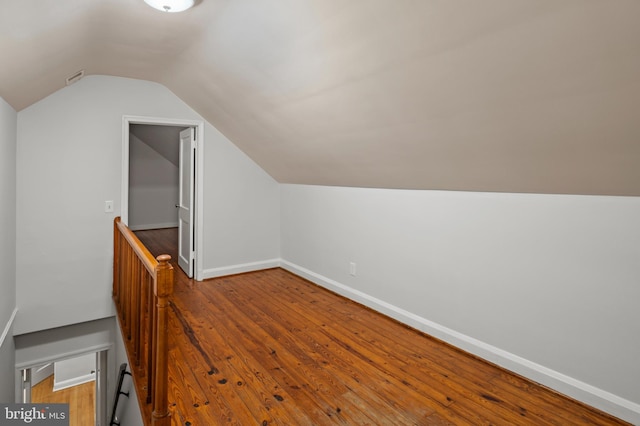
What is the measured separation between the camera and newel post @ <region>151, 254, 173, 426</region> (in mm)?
1689

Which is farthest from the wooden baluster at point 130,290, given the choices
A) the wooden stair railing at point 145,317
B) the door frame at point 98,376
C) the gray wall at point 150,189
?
the gray wall at point 150,189

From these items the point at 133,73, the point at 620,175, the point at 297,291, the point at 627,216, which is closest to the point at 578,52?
the point at 620,175

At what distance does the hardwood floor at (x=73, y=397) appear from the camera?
259 inches

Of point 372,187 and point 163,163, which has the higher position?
point 163,163

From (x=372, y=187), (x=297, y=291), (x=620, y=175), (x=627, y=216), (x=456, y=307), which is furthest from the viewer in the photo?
(x=297, y=291)

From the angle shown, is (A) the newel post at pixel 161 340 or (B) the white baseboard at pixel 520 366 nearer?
(A) the newel post at pixel 161 340

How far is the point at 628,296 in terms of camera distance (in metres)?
1.93

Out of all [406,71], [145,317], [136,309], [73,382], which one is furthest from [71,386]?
[406,71]

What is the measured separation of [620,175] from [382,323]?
2.03 m

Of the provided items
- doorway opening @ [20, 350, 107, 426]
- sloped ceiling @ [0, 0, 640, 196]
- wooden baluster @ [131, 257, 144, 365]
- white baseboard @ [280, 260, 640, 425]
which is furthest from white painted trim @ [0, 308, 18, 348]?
doorway opening @ [20, 350, 107, 426]

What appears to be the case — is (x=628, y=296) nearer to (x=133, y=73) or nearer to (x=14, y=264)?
(x=133, y=73)

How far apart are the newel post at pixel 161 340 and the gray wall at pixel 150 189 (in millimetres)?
6239

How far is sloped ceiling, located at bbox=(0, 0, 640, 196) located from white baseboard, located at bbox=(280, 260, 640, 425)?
1085mm

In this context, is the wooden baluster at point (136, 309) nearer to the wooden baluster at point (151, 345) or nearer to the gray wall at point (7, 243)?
the wooden baluster at point (151, 345)
